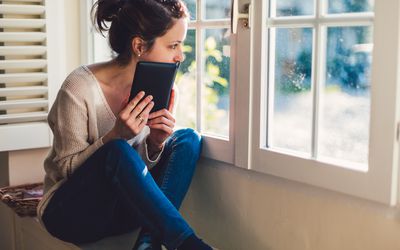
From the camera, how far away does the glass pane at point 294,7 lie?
1647 mm

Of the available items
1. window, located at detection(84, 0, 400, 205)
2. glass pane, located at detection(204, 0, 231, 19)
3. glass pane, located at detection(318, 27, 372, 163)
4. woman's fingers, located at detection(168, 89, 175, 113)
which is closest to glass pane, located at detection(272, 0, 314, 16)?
window, located at detection(84, 0, 400, 205)

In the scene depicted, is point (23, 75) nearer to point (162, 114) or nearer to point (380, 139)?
point (162, 114)

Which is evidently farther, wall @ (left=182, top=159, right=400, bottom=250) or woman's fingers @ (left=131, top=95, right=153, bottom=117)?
woman's fingers @ (left=131, top=95, right=153, bottom=117)

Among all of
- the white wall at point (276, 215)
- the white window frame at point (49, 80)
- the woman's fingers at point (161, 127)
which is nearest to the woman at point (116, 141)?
the woman's fingers at point (161, 127)

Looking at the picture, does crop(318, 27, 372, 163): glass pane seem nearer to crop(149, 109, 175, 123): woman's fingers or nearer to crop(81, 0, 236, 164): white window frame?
crop(81, 0, 236, 164): white window frame

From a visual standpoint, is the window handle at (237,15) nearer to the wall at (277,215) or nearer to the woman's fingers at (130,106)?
the woman's fingers at (130,106)

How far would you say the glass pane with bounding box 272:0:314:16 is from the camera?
1647mm

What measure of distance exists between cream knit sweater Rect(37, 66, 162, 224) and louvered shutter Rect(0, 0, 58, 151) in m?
0.46

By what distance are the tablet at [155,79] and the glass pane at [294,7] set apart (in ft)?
1.15

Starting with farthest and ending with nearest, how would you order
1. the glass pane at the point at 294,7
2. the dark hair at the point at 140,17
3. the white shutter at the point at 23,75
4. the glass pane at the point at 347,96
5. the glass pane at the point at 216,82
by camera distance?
the white shutter at the point at 23,75
the glass pane at the point at 216,82
the dark hair at the point at 140,17
the glass pane at the point at 294,7
the glass pane at the point at 347,96

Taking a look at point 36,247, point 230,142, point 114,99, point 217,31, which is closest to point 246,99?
point 230,142

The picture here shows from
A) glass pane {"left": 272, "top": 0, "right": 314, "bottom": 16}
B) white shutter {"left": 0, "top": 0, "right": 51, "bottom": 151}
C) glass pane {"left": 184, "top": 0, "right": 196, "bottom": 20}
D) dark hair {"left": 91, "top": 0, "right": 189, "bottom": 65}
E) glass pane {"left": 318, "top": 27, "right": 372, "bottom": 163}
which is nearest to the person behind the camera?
glass pane {"left": 318, "top": 27, "right": 372, "bottom": 163}

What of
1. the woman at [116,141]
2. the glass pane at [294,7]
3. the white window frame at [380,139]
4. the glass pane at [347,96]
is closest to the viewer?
the white window frame at [380,139]

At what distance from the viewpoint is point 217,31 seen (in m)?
2.01
